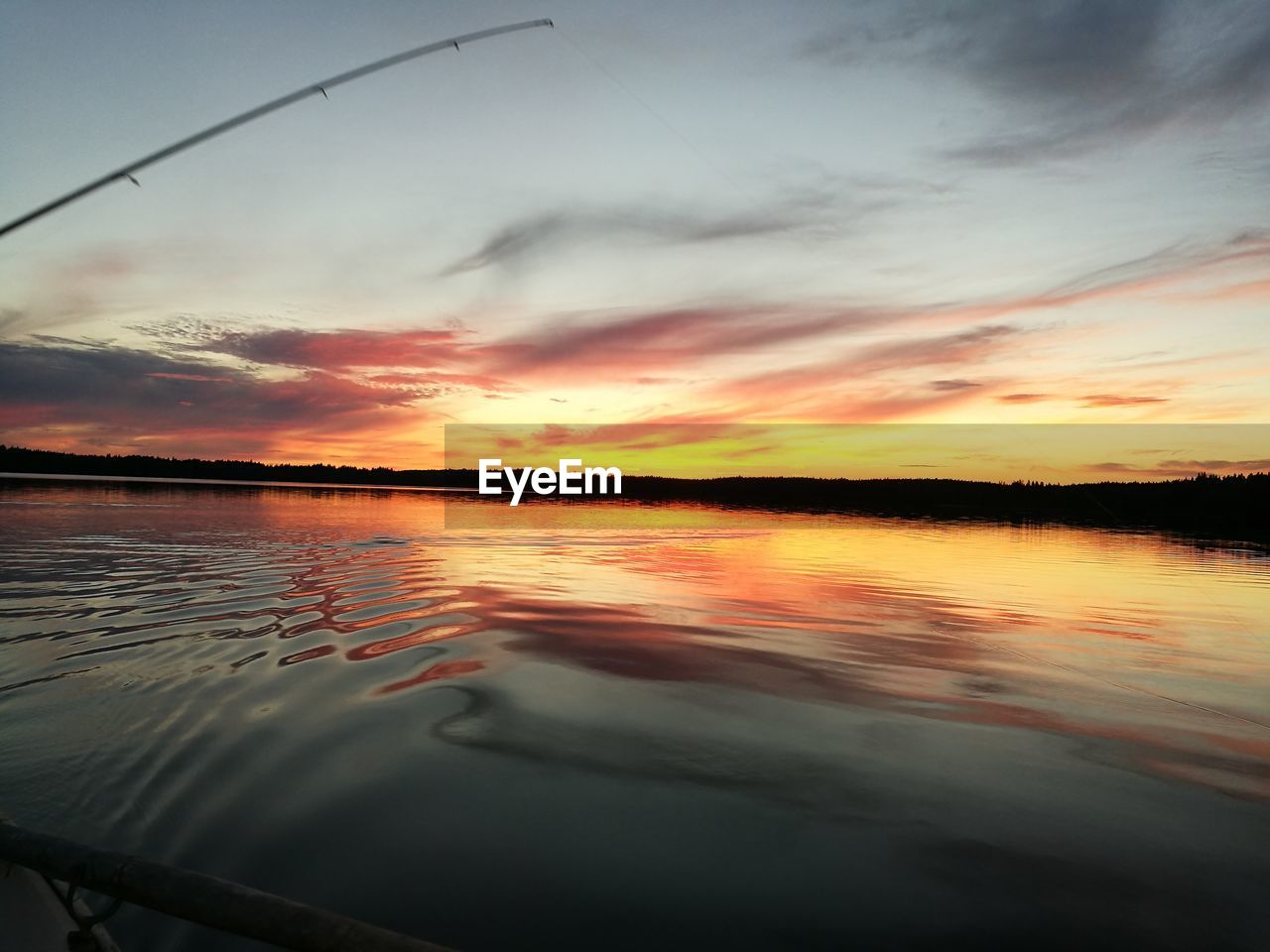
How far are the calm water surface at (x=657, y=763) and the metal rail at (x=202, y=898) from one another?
679 mm

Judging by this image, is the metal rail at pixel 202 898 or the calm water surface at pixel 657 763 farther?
the calm water surface at pixel 657 763

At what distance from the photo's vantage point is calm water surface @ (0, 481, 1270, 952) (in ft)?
10.5

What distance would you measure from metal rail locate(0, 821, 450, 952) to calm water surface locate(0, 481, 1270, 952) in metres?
0.68

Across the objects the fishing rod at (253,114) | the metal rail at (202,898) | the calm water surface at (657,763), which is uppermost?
the fishing rod at (253,114)

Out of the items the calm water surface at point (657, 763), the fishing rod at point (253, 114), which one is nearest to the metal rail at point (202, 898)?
the calm water surface at point (657, 763)

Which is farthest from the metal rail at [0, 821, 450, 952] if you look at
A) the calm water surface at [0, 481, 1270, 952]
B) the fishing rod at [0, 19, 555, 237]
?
the fishing rod at [0, 19, 555, 237]

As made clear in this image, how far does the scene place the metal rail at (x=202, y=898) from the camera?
1.99m

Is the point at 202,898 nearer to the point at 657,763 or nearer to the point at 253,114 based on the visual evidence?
the point at 657,763

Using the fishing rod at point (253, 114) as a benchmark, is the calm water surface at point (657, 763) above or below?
below

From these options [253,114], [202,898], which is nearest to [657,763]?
[202,898]

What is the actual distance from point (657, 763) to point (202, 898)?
3001mm

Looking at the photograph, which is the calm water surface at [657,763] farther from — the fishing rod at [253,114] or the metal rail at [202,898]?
the fishing rod at [253,114]

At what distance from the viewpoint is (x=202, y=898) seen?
2.18 metres

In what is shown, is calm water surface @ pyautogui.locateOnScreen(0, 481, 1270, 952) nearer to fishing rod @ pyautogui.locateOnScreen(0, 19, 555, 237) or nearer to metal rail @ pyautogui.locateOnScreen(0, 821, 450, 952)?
metal rail @ pyautogui.locateOnScreen(0, 821, 450, 952)
